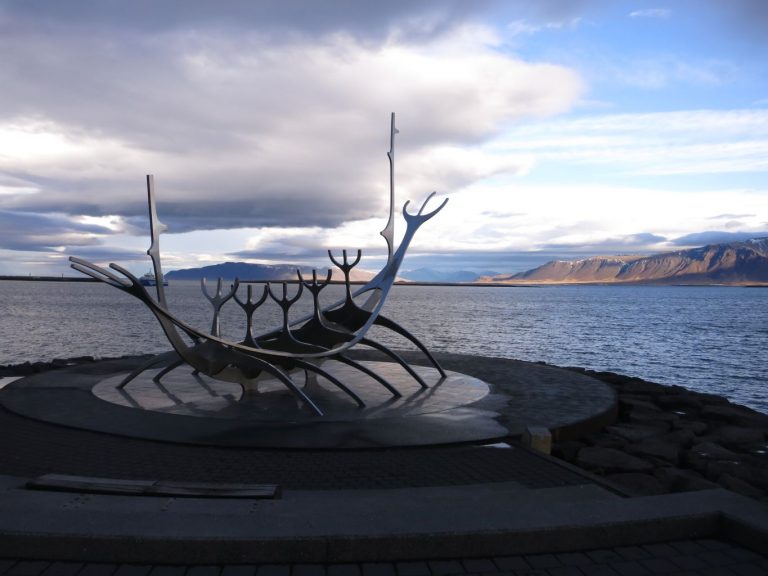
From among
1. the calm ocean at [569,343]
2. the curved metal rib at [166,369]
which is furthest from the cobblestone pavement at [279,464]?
the calm ocean at [569,343]

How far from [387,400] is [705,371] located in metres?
27.3

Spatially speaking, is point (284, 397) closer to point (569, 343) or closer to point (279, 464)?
point (279, 464)

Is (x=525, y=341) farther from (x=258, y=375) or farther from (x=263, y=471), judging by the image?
(x=263, y=471)

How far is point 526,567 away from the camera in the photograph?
4.83m

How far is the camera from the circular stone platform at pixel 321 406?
9766 mm

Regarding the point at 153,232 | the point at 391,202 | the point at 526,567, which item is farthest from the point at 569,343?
the point at 526,567

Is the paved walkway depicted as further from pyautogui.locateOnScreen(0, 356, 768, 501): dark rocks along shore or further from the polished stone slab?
the polished stone slab

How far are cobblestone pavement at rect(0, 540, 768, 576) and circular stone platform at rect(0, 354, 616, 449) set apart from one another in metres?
4.45

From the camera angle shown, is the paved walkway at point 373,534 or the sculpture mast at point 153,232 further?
the sculpture mast at point 153,232

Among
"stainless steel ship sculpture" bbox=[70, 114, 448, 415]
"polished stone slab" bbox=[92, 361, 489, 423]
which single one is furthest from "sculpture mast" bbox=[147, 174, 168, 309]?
"polished stone slab" bbox=[92, 361, 489, 423]

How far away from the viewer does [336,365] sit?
58.7ft

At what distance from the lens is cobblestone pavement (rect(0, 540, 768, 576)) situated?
4590mm

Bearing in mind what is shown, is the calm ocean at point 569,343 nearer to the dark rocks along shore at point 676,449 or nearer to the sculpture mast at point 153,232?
the dark rocks along shore at point 676,449

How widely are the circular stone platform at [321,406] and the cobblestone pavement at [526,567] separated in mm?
4448
